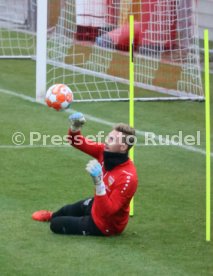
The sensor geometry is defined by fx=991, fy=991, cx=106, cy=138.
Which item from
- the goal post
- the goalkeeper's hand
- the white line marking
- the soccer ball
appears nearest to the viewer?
the goalkeeper's hand

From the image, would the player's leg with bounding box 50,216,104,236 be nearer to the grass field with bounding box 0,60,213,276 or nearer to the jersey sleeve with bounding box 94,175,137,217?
Result: the grass field with bounding box 0,60,213,276

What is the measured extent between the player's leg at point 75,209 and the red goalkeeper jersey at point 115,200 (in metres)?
0.30

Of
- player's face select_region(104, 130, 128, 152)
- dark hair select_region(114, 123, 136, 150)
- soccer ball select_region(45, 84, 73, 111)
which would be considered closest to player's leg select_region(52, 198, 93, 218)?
player's face select_region(104, 130, 128, 152)

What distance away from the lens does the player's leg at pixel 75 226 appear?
9180 mm

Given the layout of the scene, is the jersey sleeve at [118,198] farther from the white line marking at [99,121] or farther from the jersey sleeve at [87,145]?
the white line marking at [99,121]

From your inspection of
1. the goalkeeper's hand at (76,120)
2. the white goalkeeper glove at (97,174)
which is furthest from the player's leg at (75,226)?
the goalkeeper's hand at (76,120)

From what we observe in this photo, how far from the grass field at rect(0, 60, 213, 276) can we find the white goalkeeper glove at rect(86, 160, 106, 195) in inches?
20.9

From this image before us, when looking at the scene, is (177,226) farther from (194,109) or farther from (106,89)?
(106,89)

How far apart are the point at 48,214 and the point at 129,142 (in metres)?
1.17

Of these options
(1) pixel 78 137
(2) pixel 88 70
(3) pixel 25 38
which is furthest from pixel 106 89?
(1) pixel 78 137

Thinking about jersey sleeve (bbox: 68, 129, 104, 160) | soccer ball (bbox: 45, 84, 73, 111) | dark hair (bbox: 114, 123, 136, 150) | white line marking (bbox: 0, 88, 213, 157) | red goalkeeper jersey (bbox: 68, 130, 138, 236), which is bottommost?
white line marking (bbox: 0, 88, 213, 157)

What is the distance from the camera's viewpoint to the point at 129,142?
9.12m

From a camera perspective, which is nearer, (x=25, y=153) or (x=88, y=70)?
(x=25, y=153)

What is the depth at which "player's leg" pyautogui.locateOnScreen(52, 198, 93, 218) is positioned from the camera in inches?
374
